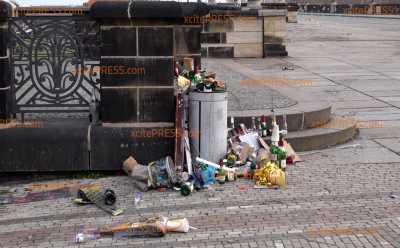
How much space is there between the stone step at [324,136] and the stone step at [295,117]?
0.09 metres

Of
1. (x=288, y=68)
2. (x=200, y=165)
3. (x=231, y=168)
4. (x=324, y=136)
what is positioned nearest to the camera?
(x=200, y=165)

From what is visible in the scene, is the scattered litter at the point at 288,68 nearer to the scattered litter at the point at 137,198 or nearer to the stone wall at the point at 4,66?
the stone wall at the point at 4,66

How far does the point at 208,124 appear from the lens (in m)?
7.55

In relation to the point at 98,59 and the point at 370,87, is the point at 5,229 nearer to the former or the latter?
the point at 98,59

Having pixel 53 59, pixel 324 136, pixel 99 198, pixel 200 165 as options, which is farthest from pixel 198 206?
pixel 324 136

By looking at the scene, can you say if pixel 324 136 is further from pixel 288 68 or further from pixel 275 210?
pixel 288 68

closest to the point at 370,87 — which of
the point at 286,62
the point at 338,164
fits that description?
the point at 286,62

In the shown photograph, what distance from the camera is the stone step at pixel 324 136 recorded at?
8766mm

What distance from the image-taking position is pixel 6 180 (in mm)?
7727

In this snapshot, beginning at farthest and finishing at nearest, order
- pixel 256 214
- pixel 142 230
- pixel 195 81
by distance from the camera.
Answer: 1. pixel 195 81
2. pixel 256 214
3. pixel 142 230

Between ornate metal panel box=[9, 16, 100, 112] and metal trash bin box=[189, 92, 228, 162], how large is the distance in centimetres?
128

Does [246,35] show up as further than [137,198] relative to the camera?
Yes

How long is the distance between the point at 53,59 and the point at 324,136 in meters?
3.90

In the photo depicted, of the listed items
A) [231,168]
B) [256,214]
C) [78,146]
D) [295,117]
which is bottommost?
[256,214]
